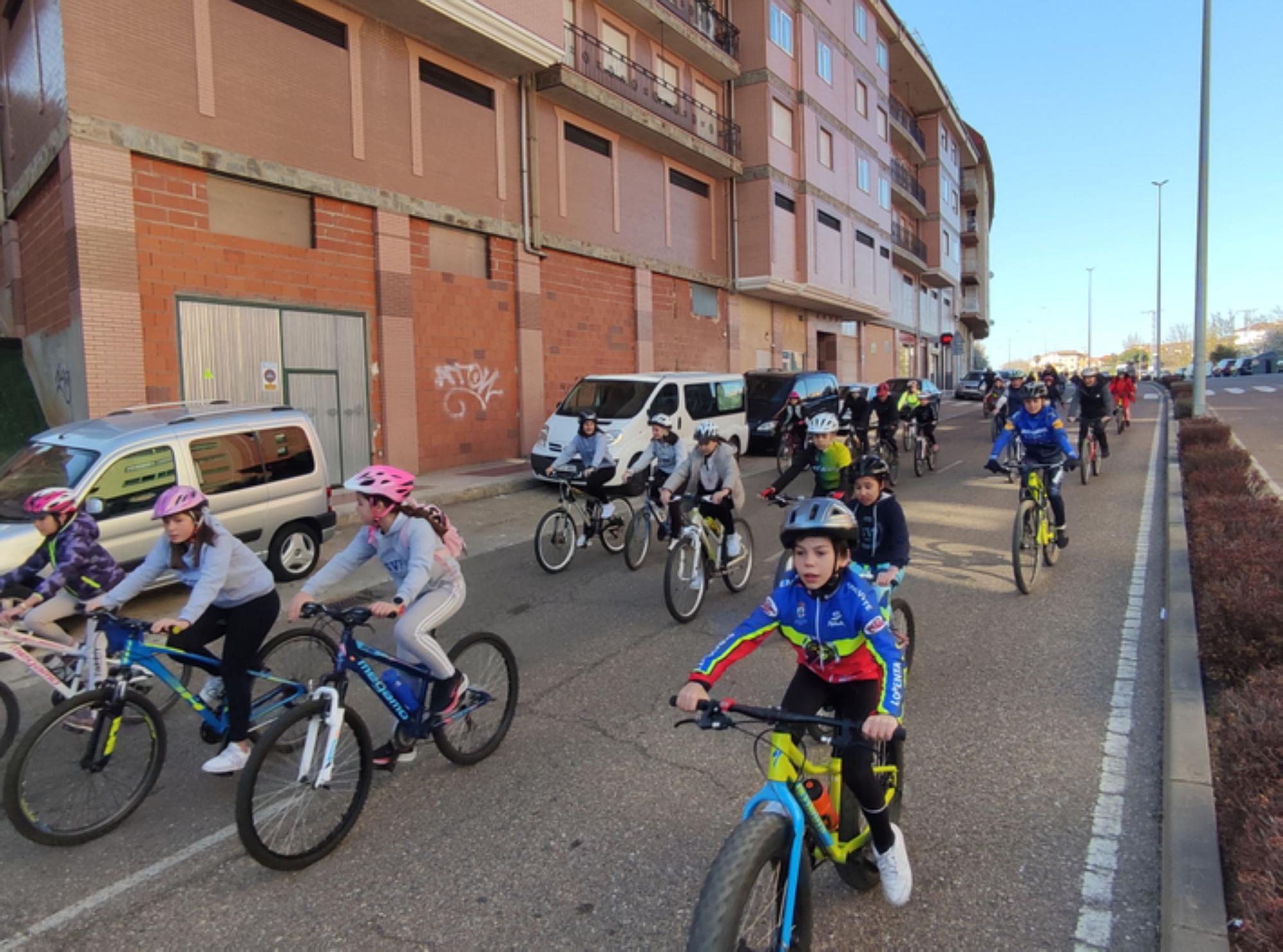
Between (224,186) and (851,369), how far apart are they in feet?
95.4

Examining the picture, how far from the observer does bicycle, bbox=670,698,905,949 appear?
218cm

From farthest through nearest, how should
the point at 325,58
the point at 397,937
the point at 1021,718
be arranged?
the point at 325,58
the point at 1021,718
the point at 397,937

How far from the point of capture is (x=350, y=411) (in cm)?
1468

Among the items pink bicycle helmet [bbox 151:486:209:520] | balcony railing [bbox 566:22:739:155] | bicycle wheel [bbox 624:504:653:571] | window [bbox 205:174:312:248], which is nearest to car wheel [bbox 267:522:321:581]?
bicycle wheel [bbox 624:504:653:571]

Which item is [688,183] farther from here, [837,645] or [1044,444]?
[837,645]

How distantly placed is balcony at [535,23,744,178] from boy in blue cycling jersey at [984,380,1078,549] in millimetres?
13840

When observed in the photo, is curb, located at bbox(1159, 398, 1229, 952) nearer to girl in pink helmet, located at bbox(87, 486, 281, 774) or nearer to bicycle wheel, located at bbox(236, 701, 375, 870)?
bicycle wheel, located at bbox(236, 701, 375, 870)

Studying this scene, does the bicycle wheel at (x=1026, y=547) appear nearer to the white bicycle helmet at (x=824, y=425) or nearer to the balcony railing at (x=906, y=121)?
the white bicycle helmet at (x=824, y=425)

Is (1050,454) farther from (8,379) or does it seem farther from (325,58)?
(8,379)

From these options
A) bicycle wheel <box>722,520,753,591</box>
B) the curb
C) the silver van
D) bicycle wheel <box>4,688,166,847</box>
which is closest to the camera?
the curb

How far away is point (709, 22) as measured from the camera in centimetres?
2502

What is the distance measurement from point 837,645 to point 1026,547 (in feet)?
17.0

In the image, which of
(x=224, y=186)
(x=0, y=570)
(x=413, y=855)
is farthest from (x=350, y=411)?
(x=413, y=855)

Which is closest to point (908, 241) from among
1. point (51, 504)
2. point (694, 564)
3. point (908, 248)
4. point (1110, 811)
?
point (908, 248)
